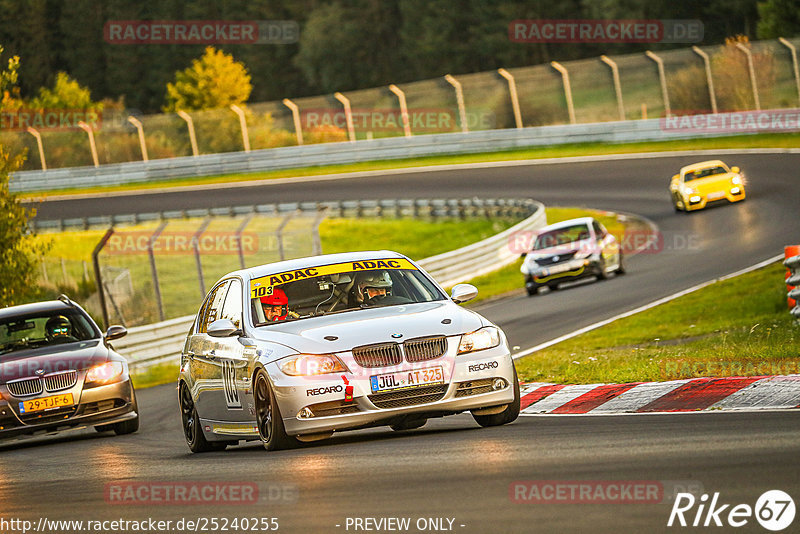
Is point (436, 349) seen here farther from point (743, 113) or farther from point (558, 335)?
point (743, 113)

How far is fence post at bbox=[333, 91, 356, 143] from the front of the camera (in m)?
52.2

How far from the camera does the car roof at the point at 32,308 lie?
47.3ft

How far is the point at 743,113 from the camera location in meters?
44.4

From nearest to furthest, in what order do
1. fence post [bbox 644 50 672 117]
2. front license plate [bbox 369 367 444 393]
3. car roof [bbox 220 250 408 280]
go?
front license plate [bbox 369 367 444 393]
car roof [bbox 220 250 408 280]
fence post [bbox 644 50 672 117]

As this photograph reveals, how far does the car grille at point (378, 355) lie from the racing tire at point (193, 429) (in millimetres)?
2328

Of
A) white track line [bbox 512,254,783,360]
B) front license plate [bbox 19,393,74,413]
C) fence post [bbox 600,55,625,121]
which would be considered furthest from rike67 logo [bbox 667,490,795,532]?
fence post [bbox 600,55,625,121]

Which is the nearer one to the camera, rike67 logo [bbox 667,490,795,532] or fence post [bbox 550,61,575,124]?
rike67 logo [bbox 667,490,795,532]

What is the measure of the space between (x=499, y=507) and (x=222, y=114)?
50.2 meters

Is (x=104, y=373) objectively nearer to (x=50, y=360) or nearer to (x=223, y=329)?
(x=50, y=360)

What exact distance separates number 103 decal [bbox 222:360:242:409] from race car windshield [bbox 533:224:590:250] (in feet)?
49.1

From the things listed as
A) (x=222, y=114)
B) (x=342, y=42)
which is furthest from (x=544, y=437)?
(x=342, y=42)

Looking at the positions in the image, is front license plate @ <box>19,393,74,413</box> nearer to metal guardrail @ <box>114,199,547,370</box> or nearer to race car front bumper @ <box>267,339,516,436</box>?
race car front bumper @ <box>267,339,516,436</box>

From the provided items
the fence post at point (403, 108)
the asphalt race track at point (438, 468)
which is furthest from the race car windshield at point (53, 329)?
the fence post at point (403, 108)

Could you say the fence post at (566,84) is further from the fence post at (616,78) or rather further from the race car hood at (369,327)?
the race car hood at (369,327)
